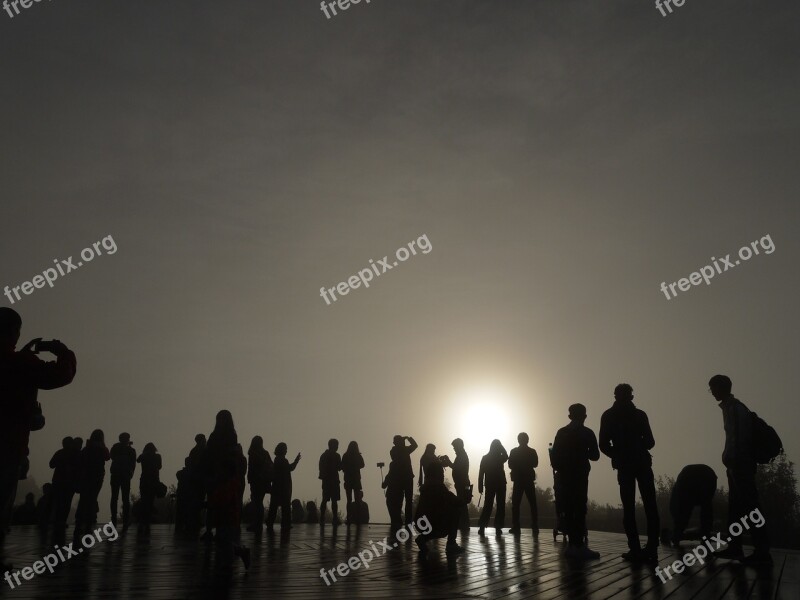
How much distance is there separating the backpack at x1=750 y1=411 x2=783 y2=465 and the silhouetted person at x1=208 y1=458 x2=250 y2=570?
6.03 meters

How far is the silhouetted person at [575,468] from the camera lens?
993 centimetres

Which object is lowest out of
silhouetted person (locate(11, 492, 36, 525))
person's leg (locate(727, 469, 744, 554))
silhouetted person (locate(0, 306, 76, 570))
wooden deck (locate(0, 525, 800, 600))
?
wooden deck (locate(0, 525, 800, 600))

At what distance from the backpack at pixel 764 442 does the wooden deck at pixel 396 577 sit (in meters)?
1.25

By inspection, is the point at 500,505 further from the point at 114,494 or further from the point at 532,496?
the point at 114,494

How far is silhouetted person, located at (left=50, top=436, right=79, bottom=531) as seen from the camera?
14696 mm

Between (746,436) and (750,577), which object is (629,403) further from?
(750,577)

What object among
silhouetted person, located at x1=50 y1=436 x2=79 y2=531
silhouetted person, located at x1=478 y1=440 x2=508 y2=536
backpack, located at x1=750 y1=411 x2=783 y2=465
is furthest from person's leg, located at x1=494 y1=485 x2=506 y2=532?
silhouetted person, located at x1=50 y1=436 x2=79 y2=531

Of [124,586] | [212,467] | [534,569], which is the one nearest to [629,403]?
[534,569]

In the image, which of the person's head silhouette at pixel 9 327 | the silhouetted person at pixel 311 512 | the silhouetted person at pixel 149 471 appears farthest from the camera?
the silhouetted person at pixel 311 512

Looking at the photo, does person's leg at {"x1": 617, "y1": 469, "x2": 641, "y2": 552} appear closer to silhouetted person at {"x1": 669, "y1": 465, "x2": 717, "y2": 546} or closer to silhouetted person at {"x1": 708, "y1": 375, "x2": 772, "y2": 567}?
silhouetted person at {"x1": 708, "y1": 375, "x2": 772, "y2": 567}

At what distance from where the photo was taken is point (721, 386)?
8.73m

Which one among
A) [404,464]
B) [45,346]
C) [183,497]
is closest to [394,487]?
[404,464]

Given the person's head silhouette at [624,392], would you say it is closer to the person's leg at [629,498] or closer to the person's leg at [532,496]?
the person's leg at [629,498]

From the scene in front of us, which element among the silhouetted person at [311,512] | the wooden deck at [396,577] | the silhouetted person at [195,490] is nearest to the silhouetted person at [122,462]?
the silhouetted person at [195,490]
